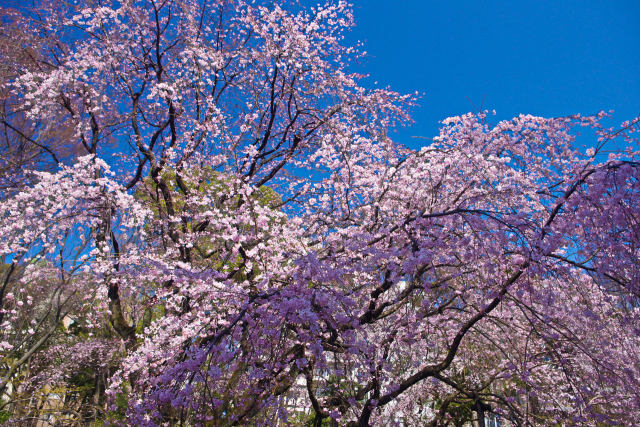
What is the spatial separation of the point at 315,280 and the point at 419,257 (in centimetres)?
89

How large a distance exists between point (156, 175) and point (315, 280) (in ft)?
15.3

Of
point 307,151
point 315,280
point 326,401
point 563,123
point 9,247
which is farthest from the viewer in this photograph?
point 307,151

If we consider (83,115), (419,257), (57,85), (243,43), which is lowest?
(419,257)

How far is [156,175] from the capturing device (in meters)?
6.68

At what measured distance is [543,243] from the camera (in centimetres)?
314

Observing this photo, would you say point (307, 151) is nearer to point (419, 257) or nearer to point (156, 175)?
point (156, 175)

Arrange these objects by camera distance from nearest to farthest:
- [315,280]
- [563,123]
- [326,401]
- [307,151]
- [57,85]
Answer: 1. [315,280]
2. [563,123]
3. [57,85]
4. [326,401]
5. [307,151]

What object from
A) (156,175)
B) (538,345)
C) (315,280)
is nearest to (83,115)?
A: (156,175)

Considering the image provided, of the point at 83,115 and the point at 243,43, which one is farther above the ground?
the point at 243,43

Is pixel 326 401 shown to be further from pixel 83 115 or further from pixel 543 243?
pixel 83 115

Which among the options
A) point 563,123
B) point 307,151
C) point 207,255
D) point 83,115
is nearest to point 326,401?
point 207,255

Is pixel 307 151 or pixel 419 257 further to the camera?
pixel 307 151

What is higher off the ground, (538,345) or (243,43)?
(243,43)

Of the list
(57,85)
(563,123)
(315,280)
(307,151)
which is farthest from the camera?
(307,151)
